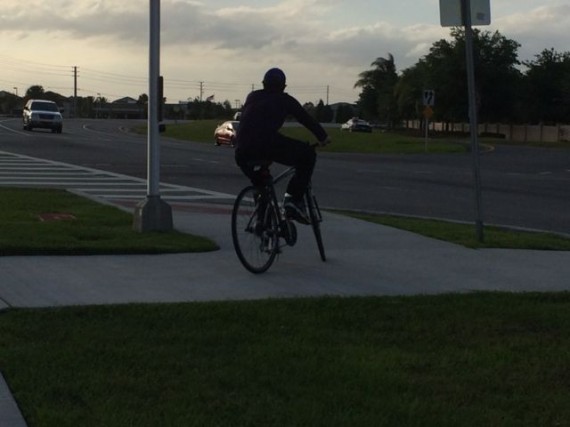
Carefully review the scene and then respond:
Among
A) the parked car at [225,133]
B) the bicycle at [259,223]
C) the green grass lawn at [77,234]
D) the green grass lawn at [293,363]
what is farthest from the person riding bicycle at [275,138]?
the parked car at [225,133]

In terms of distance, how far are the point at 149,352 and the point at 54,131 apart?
5621 cm

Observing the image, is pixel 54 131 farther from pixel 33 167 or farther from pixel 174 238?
pixel 174 238

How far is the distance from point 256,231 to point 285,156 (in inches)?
26.5

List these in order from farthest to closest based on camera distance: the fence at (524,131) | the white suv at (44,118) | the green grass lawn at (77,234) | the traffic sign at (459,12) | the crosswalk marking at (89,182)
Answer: the fence at (524,131), the white suv at (44,118), the crosswalk marking at (89,182), the traffic sign at (459,12), the green grass lawn at (77,234)

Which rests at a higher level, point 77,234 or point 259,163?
point 259,163

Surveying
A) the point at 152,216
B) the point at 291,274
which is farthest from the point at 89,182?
the point at 291,274

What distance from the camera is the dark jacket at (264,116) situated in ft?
30.0

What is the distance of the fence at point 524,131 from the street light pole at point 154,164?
72310 millimetres

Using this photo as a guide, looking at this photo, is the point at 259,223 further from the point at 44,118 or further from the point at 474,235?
the point at 44,118

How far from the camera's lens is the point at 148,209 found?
11336 millimetres

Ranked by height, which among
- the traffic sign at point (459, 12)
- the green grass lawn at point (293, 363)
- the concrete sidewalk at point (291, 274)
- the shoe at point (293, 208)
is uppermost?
the traffic sign at point (459, 12)

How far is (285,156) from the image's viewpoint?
9.22m

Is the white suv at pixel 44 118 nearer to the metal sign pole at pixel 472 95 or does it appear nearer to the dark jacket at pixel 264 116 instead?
the metal sign pole at pixel 472 95

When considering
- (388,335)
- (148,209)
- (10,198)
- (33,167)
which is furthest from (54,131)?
(388,335)
